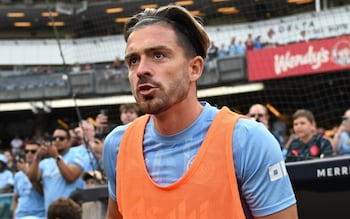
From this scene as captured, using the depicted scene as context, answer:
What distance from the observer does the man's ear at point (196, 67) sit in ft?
6.17

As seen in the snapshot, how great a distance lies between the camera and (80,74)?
18.2 m

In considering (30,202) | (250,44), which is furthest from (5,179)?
(250,44)

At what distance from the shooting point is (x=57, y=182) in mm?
6027

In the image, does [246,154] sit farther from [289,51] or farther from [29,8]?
[29,8]

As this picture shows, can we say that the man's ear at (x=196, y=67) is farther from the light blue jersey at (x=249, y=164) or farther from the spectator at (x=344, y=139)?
the spectator at (x=344, y=139)

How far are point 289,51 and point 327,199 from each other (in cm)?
1529

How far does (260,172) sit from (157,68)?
419 mm

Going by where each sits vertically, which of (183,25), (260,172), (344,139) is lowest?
(344,139)

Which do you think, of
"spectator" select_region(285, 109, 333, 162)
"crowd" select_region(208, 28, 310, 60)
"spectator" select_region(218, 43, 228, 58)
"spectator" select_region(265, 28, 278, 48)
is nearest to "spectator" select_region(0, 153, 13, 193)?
"spectator" select_region(285, 109, 333, 162)

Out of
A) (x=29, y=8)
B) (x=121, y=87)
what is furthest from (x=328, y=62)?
(x=29, y=8)

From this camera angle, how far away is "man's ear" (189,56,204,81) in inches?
74.1

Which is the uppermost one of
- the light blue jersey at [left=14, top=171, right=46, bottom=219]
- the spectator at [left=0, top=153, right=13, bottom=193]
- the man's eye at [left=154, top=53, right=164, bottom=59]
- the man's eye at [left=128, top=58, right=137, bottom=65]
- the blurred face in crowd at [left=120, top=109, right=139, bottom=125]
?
the man's eye at [left=154, top=53, right=164, bottom=59]

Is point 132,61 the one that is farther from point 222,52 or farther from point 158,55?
point 222,52

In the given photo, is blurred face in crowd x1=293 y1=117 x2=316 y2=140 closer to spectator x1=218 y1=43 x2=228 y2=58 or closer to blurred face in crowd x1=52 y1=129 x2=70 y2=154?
blurred face in crowd x1=52 y1=129 x2=70 y2=154
